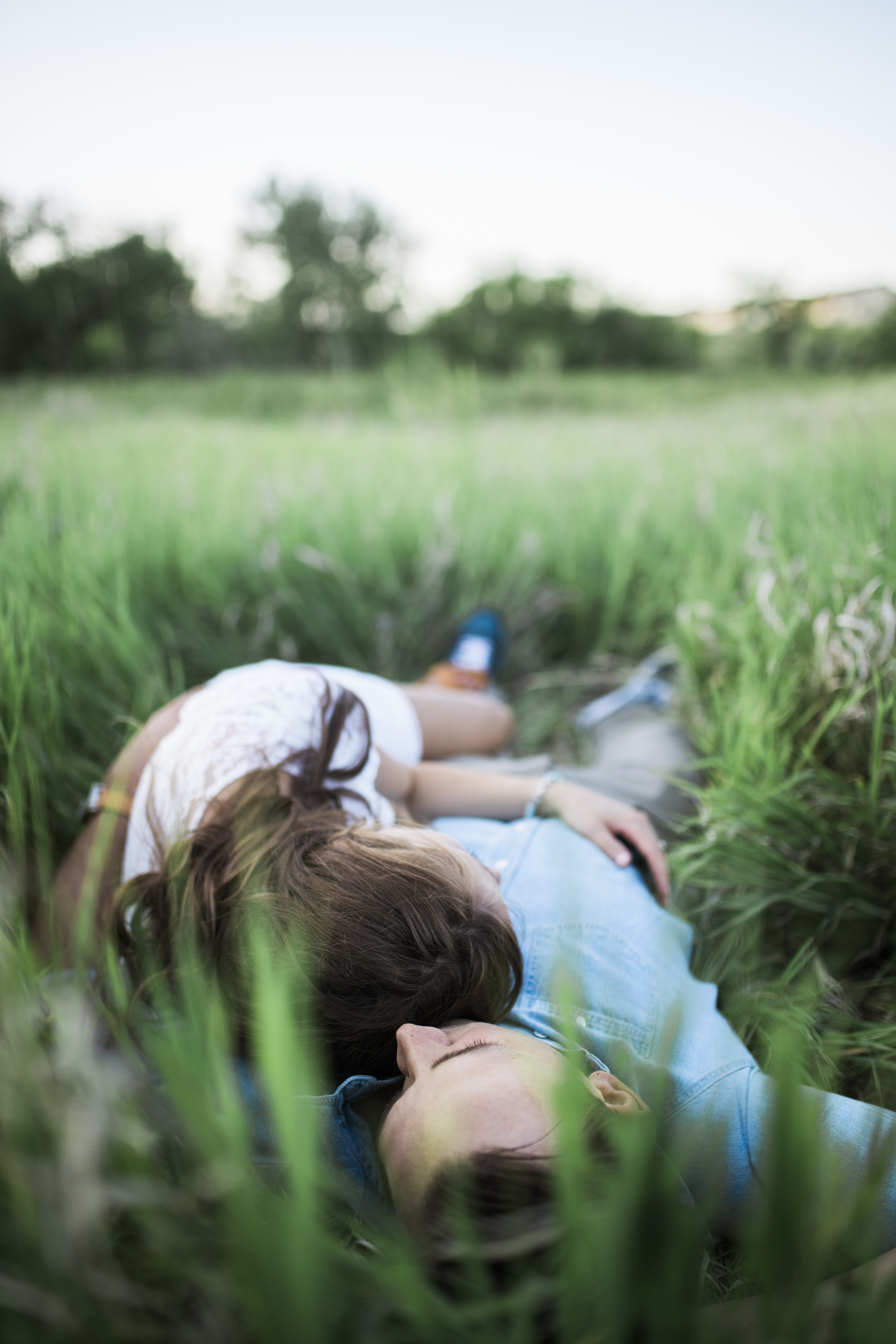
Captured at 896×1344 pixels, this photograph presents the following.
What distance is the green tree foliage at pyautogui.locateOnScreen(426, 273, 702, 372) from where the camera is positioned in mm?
10008

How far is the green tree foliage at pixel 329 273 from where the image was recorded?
8.65 meters

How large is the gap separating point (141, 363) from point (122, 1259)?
6181 mm

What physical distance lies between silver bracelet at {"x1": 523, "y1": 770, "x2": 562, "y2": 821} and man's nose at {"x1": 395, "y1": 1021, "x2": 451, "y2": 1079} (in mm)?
517

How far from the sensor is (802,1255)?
0.40 meters

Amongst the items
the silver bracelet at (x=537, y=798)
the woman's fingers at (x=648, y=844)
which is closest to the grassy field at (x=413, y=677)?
the woman's fingers at (x=648, y=844)

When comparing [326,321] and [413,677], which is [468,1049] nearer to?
[413,677]

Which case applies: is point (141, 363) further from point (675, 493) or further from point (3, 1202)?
point (3, 1202)

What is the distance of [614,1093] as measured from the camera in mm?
726

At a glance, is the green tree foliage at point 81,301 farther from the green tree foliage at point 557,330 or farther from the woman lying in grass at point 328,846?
the green tree foliage at point 557,330

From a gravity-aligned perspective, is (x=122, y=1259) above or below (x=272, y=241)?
below

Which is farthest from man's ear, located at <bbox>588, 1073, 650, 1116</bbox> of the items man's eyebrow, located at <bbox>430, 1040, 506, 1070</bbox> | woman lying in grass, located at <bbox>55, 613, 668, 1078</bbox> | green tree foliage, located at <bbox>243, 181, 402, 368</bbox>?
green tree foliage, located at <bbox>243, 181, 402, 368</bbox>

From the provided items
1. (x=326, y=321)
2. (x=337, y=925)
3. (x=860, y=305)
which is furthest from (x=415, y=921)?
(x=326, y=321)

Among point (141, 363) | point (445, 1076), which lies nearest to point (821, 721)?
point (445, 1076)

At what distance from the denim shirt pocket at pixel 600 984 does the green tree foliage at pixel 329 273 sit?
28.4 ft
